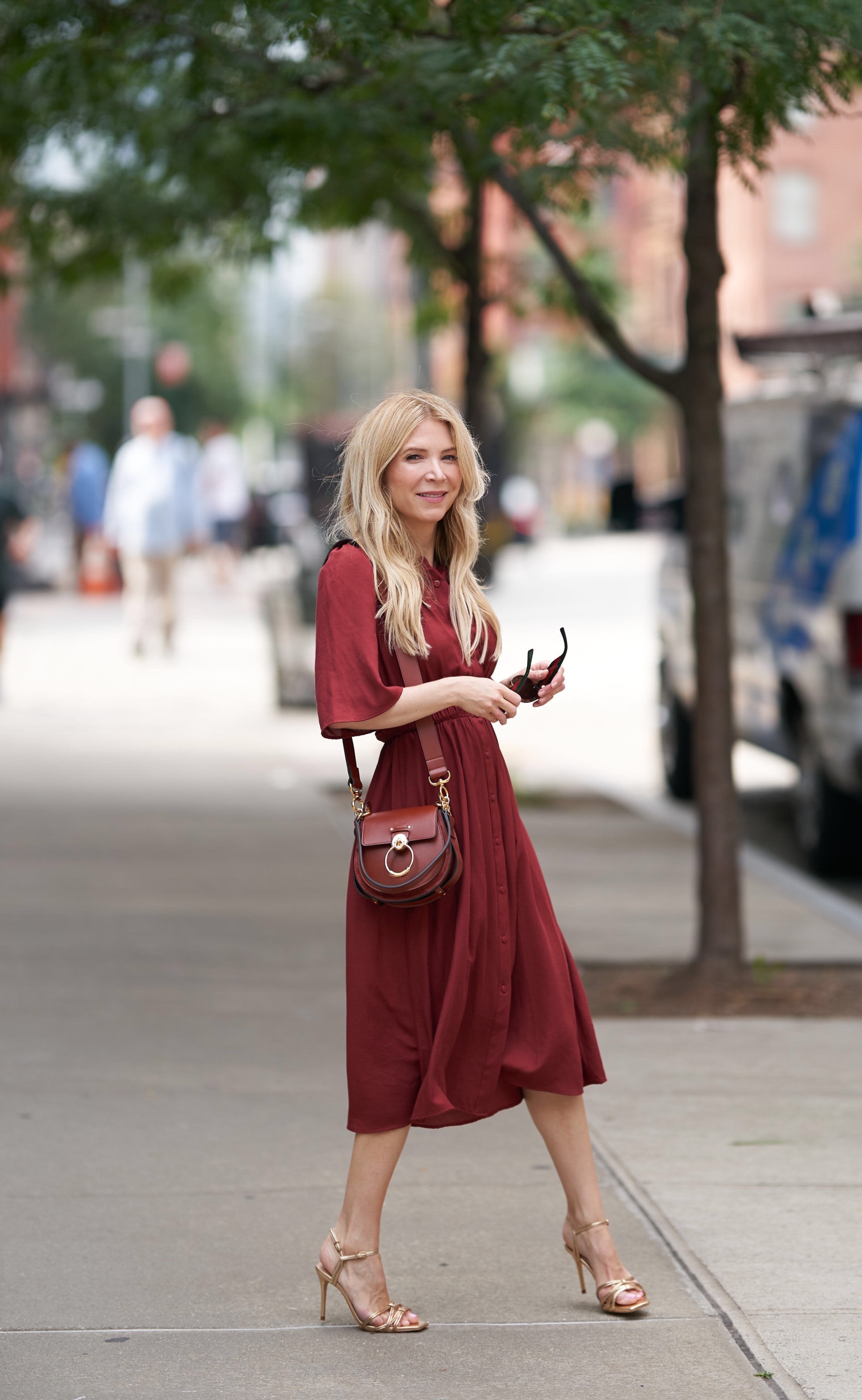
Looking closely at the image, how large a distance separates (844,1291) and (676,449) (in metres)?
66.1

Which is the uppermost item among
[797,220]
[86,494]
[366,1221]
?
[797,220]

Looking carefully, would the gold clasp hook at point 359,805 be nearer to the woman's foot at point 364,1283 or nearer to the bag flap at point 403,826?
the bag flap at point 403,826

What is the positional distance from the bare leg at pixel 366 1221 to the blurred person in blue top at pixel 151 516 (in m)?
14.9

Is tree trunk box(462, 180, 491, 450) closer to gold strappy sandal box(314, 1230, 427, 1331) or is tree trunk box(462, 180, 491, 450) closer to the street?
the street

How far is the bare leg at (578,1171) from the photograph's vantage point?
4.22 meters

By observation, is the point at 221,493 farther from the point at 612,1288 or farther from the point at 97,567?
the point at 612,1288

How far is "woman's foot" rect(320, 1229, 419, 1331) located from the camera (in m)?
4.18

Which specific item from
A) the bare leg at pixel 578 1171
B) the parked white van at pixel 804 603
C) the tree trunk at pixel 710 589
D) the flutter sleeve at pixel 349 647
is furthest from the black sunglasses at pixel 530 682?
the parked white van at pixel 804 603

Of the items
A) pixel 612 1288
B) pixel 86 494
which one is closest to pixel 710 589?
pixel 612 1288

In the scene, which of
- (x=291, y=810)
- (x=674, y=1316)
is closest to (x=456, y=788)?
(x=674, y=1316)

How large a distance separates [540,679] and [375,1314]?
1.29 meters

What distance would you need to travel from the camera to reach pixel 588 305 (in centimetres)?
773

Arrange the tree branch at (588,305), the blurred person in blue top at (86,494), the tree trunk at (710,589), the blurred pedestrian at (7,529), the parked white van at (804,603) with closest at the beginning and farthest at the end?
the tree trunk at (710,589) < the tree branch at (588,305) < the parked white van at (804,603) < the blurred pedestrian at (7,529) < the blurred person in blue top at (86,494)

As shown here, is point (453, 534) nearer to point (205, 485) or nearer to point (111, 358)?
point (205, 485)
